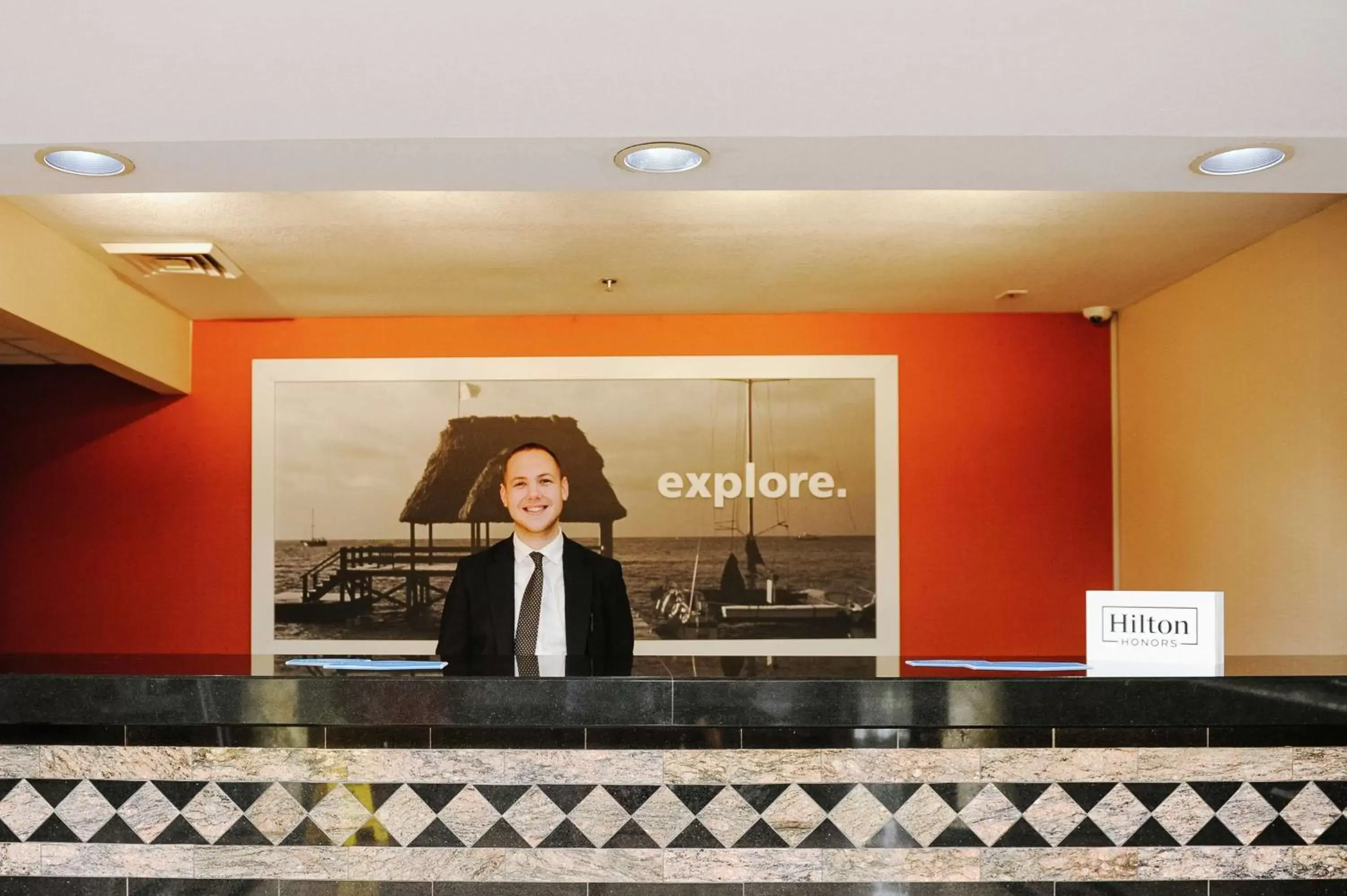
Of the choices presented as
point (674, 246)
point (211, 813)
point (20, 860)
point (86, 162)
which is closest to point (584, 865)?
point (211, 813)

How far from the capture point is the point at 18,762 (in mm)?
1886

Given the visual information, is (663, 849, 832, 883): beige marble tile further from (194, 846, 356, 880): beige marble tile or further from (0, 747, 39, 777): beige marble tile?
(0, 747, 39, 777): beige marble tile

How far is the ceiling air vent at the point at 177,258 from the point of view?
3615 millimetres

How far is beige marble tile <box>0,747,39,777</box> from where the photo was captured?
6.18 feet

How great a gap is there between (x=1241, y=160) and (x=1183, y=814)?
1.26 m

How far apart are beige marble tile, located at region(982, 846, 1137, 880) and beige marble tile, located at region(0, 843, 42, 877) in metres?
1.67

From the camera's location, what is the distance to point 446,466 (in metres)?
4.92

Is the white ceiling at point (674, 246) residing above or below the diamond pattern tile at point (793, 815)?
above

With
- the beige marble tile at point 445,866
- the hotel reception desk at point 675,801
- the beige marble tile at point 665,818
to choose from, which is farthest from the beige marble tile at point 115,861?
the beige marble tile at point 665,818

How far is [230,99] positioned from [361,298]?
2.63m

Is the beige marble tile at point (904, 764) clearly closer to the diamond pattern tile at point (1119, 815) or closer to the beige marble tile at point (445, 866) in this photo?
the diamond pattern tile at point (1119, 815)

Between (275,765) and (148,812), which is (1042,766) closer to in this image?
(275,765)

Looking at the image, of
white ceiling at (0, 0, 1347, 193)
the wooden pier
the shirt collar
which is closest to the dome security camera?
white ceiling at (0, 0, 1347, 193)

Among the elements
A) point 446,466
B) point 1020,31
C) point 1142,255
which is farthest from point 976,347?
point 1020,31
